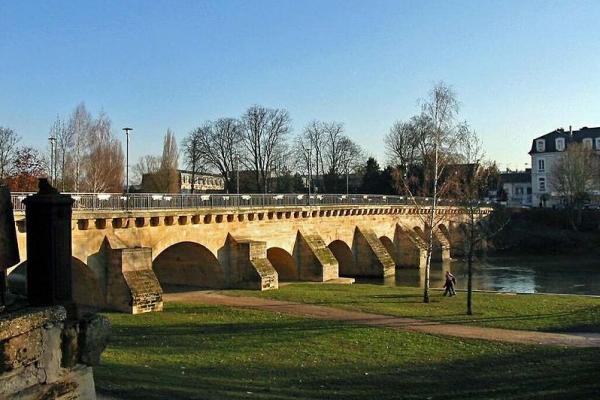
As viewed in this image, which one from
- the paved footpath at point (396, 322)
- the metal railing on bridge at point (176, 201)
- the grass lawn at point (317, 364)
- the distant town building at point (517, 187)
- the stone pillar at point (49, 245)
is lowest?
the paved footpath at point (396, 322)

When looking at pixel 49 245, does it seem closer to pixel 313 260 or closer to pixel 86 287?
pixel 86 287

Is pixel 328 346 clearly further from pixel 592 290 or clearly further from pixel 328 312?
pixel 592 290

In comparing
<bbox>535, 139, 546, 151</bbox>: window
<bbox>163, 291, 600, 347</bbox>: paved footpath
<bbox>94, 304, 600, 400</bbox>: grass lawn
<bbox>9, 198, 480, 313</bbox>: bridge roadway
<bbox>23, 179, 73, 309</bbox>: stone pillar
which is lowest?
<bbox>163, 291, 600, 347</bbox>: paved footpath

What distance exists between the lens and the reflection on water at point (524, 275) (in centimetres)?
3531

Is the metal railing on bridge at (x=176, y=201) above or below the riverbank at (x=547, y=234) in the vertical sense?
above

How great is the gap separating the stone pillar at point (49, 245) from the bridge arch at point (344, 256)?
1457 inches

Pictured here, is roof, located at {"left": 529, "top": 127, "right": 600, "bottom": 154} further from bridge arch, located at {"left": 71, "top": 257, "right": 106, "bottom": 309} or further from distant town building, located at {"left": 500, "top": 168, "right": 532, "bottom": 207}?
bridge arch, located at {"left": 71, "top": 257, "right": 106, "bottom": 309}

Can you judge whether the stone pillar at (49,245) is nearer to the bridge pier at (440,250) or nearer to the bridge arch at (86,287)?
the bridge arch at (86,287)

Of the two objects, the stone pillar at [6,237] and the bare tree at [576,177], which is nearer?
the stone pillar at [6,237]

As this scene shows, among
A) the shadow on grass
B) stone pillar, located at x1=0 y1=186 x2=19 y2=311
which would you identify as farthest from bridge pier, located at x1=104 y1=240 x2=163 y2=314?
stone pillar, located at x1=0 y1=186 x2=19 y2=311

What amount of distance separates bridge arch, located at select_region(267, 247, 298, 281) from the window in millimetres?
60253

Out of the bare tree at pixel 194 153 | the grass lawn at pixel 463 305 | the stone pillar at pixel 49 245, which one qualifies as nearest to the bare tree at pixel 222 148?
the bare tree at pixel 194 153

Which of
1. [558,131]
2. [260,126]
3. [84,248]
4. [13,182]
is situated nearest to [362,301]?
[84,248]

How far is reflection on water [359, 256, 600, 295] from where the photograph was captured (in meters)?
35.3
